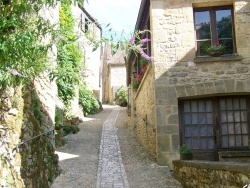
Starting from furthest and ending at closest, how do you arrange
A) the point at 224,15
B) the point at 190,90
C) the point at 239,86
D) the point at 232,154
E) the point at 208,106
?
1. the point at 224,15
2. the point at 208,106
3. the point at 190,90
4. the point at 239,86
5. the point at 232,154

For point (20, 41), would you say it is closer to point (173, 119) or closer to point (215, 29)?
point (173, 119)

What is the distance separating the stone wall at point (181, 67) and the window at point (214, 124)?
38cm

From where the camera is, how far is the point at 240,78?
7801 millimetres

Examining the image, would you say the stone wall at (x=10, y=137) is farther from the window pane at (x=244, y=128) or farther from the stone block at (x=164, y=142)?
the window pane at (x=244, y=128)

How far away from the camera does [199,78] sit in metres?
7.91

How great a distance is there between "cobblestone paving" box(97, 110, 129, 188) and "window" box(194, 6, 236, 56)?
354 centimetres

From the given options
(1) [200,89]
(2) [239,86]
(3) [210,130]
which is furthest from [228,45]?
(3) [210,130]

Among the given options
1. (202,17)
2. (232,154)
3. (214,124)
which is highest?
(202,17)

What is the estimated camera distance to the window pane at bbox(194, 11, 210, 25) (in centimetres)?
824

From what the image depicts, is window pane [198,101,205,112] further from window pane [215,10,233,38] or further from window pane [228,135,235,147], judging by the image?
window pane [215,10,233,38]

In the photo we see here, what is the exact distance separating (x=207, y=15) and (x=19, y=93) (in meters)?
5.44

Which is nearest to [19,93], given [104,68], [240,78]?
[240,78]

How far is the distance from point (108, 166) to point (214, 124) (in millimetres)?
2856

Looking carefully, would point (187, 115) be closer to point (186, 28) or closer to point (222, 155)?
point (222, 155)
